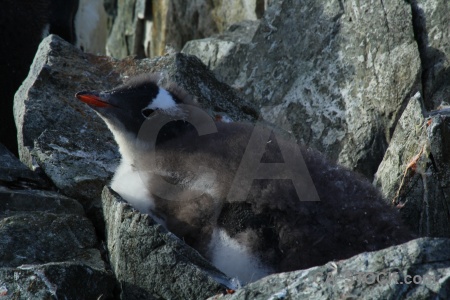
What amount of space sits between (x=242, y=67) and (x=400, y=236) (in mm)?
4338

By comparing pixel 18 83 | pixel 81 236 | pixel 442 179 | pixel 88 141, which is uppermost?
pixel 18 83

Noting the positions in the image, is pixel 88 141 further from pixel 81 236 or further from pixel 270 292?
pixel 270 292

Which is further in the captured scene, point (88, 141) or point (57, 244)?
point (88, 141)

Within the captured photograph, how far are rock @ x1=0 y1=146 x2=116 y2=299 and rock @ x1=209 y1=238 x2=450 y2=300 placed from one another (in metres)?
1.13

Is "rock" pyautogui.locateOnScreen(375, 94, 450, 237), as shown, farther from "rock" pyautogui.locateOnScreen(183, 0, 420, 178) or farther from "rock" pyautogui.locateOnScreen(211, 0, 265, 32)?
"rock" pyautogui.locateOnScreen(211, 0, 265, 32)

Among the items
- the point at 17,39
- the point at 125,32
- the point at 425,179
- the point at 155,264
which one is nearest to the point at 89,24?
the point at 17,39

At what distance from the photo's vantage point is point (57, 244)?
5.29 meters

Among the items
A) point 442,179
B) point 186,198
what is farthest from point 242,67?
point 186,198

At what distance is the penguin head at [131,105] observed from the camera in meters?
5.52

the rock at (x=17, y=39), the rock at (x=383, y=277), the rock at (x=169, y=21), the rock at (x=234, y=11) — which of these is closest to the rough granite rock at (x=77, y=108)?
the rock at (x=17, y=39)

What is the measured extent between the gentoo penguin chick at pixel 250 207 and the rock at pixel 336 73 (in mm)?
2335

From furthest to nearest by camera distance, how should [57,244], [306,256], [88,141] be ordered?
[88,141], [57,244], [306,256]

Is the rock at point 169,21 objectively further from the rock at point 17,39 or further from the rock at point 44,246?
the rock at point 44,246

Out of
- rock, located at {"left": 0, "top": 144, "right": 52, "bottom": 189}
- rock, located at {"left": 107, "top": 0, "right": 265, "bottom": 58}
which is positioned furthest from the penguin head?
rock, located at {"left": 107, "top": 0, "right": 265, "bottom": 58}
